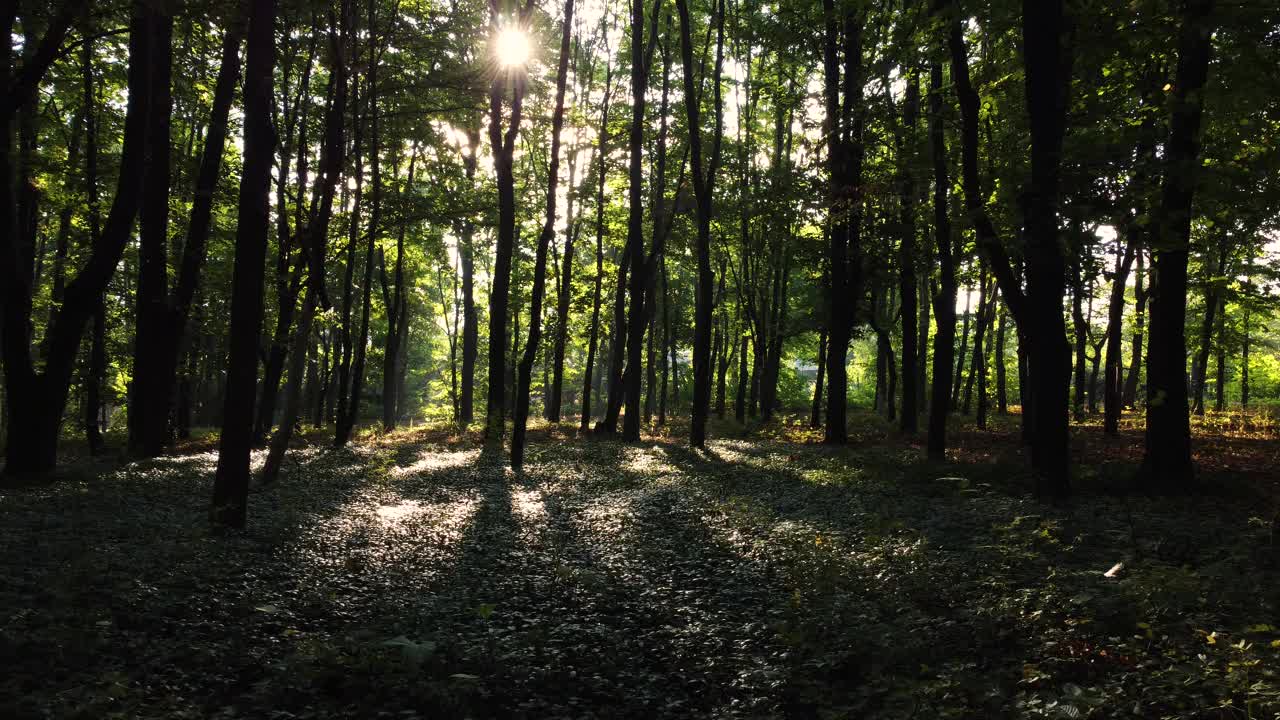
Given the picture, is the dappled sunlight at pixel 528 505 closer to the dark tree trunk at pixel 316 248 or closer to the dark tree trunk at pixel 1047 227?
the dark tree trunk at pixel 316 248

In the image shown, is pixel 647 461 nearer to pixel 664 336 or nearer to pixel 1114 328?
pixel 1114 328

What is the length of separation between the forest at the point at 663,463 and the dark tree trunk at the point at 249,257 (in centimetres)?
5

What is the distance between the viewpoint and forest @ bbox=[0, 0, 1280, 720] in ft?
17.4

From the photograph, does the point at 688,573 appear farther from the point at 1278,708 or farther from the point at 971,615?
the point at 1278,708

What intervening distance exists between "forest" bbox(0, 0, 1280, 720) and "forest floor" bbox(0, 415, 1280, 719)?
0.15ft

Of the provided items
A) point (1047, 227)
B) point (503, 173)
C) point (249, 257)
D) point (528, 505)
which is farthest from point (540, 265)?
point (1047, 227)

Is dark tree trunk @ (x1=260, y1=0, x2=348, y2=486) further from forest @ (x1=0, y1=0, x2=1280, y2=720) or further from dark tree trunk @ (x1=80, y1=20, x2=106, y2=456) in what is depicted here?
dark tree trunk @ (x1=80, y1=20, x2=106, y2=456)

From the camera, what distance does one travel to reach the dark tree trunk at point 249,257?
944cm

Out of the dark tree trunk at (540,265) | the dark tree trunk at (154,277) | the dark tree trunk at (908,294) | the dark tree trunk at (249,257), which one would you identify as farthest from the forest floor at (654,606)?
the dark tree trunk at (908,294)

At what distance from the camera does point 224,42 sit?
1636 cm

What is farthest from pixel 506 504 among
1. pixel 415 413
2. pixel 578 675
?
pixel 415 413

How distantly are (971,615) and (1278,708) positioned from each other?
225 centimetres

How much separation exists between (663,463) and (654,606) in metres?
11.2

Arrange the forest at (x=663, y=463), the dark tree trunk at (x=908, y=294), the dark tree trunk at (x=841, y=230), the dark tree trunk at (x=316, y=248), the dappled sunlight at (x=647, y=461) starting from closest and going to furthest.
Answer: the forest at (x=663, y=463) → the dark tree trunk at (x=316, y=248) → the dappled sunlight at (x=647, y=461) → the dark tree trunk at (x=841, y=230) → the dark tree trunk at (x=908, y=294)
